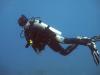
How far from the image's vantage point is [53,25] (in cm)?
1934

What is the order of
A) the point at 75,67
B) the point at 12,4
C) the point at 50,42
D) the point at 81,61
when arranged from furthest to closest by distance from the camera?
the point at 81,61
the point at 75,67
the point at 12,4
the point at 50,42

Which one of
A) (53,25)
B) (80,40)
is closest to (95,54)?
(80,40)

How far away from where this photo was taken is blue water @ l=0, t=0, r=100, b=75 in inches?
683

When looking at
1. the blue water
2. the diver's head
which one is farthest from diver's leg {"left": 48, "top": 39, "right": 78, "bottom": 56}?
the blue water

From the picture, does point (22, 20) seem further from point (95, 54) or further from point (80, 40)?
point (95, 54)

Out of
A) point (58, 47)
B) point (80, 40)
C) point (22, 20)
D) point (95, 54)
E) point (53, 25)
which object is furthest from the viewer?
point (53, 25)

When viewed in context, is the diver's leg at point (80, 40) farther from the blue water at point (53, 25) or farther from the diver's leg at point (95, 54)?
the blue water at point (53, 25)

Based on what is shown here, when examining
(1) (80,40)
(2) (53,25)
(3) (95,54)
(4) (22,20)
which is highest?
(2) (53,25)

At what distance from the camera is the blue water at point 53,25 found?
683 inches

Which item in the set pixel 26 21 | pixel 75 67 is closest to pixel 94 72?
pixel 75 67

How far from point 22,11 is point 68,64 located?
4908 mm

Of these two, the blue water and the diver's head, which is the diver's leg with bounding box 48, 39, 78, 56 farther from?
the blue water

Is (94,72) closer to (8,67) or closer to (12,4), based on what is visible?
(8,67)

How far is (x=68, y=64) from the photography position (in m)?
19.3
